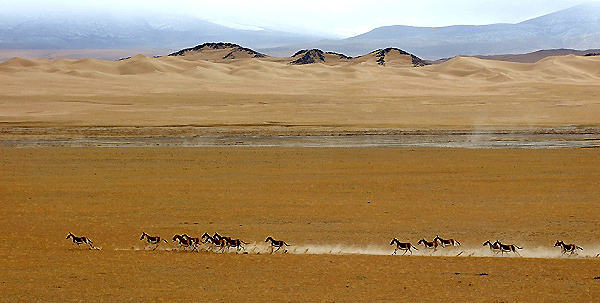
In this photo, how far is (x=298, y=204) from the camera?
45.8ft

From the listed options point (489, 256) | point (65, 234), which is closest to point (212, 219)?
point (65, 234)

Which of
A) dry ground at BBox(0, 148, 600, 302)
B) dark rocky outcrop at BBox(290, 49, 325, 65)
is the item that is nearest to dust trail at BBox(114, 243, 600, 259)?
dry ground at BBox(0, 148, 600, 302)

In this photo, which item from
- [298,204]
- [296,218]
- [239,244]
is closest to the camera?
[239,244]

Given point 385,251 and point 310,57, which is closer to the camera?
point 385,251

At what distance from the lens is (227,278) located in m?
8.48

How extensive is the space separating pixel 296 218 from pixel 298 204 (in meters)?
1.22

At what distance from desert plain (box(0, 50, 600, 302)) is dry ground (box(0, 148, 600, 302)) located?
0.05 meters

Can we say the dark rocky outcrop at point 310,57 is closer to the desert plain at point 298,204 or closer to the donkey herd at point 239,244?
the desert plain at point 298,204

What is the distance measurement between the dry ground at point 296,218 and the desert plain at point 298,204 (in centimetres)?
5

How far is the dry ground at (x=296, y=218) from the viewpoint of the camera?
8070 mm

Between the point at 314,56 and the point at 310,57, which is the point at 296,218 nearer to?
the point at 310,57

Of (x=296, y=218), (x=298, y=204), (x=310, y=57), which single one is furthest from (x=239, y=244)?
(x=310, y=57)

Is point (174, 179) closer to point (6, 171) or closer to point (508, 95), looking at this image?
point (6, 171)

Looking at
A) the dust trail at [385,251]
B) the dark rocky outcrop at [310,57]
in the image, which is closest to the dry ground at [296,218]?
the dust trail at [385,251]
